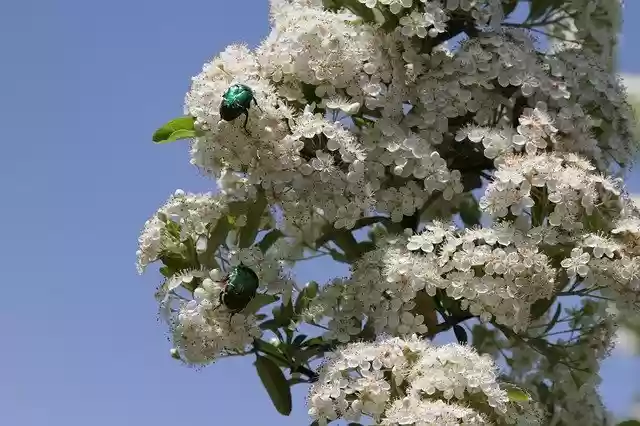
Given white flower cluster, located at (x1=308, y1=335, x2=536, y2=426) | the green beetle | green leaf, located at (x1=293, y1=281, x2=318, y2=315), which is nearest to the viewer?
white flower cluster, located at (x1=308, y1=335, x2=536, y2=426)

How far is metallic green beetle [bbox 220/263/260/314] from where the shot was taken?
311 centimetres

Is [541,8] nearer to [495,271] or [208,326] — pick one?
[495,271]

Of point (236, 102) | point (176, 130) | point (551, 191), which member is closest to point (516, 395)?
point (551, 191)

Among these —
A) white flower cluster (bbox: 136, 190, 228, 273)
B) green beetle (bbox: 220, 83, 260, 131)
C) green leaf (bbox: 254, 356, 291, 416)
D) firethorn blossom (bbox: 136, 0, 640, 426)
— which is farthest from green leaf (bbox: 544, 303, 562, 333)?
green beetle (bbox: 220, 83, 260, 131)

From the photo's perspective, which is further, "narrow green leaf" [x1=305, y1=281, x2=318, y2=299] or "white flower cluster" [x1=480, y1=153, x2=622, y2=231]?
→ "narrow green leaf" [x1=305, y1=281, x2=318, y2=299]

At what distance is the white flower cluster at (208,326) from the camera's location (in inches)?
124

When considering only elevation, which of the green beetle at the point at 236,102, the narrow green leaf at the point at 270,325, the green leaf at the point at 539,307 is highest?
the green beetle at the point at 236,102

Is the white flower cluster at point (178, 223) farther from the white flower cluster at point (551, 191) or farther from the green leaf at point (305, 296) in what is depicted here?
the white flower cluster at point (551, 191)

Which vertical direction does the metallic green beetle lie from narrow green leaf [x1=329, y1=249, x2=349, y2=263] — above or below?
below

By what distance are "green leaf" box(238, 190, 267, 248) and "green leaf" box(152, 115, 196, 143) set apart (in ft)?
0.93

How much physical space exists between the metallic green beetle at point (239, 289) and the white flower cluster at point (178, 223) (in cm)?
22

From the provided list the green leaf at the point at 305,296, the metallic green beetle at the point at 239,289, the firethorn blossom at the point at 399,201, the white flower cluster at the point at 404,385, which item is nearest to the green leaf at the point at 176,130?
the firethorn blossom at the point at 399,201

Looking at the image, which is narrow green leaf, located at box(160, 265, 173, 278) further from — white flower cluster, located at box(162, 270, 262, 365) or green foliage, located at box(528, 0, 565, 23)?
green foliage, located at box(528, 0, 565, 23)

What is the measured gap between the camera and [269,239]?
3.60 metres
